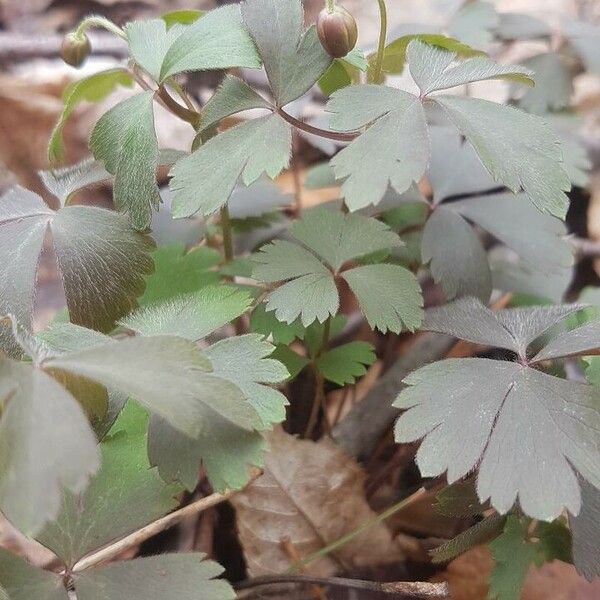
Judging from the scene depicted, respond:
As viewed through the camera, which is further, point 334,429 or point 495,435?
point 334,429

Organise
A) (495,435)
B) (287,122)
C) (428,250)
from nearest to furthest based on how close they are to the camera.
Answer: (495,435) < (287,122) < (428,250)

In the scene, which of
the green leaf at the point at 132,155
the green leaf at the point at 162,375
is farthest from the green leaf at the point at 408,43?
the green leaf at the point at 162,375

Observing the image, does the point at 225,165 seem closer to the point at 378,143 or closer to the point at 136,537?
the point at 378,143

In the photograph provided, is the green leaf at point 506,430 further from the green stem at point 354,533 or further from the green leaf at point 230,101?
the green leaf at point 230,101

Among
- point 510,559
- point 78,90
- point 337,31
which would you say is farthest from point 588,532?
point 78,90

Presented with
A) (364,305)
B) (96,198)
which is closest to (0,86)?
(96,198)

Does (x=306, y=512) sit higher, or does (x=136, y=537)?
(x=136, y=537)

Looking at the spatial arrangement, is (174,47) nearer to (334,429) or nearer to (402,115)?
(402,115)

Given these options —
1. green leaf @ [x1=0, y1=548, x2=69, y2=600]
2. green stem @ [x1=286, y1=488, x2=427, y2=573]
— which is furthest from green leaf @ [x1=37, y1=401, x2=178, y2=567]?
green stem @ [x1=286, y1=488, x2=427, y2=573]
